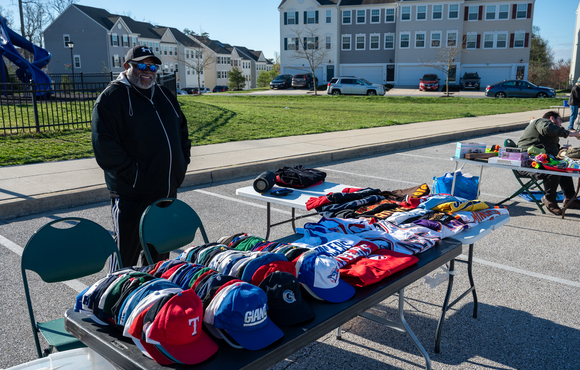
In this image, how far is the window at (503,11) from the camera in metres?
48.2

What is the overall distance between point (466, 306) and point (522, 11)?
52361 millimetres

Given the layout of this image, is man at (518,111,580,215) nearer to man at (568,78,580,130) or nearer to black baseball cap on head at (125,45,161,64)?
black baseball cap on head at (125,45,161,64)

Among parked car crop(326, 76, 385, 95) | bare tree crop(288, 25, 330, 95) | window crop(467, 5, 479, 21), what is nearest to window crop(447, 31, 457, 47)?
window crop(467, 5, 479, 21)

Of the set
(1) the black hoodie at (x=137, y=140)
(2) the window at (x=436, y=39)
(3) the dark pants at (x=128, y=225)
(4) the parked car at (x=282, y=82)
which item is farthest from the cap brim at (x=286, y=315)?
(2) the window at (x=436, y=39)

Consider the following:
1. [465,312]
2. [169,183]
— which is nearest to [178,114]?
[169,183]

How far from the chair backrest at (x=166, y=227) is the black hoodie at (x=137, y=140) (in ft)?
1.50

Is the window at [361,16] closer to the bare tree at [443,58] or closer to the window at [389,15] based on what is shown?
the window at [389,15]

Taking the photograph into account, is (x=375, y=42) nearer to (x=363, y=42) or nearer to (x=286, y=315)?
(x=363, y=42)

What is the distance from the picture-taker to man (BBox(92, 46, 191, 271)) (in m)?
3.72

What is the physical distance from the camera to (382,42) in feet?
173

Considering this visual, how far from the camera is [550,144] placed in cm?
776

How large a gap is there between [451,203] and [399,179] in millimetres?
5366

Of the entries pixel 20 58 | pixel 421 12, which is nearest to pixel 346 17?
pixel 421 12

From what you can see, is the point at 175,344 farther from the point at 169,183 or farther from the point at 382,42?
the point at 382,42
